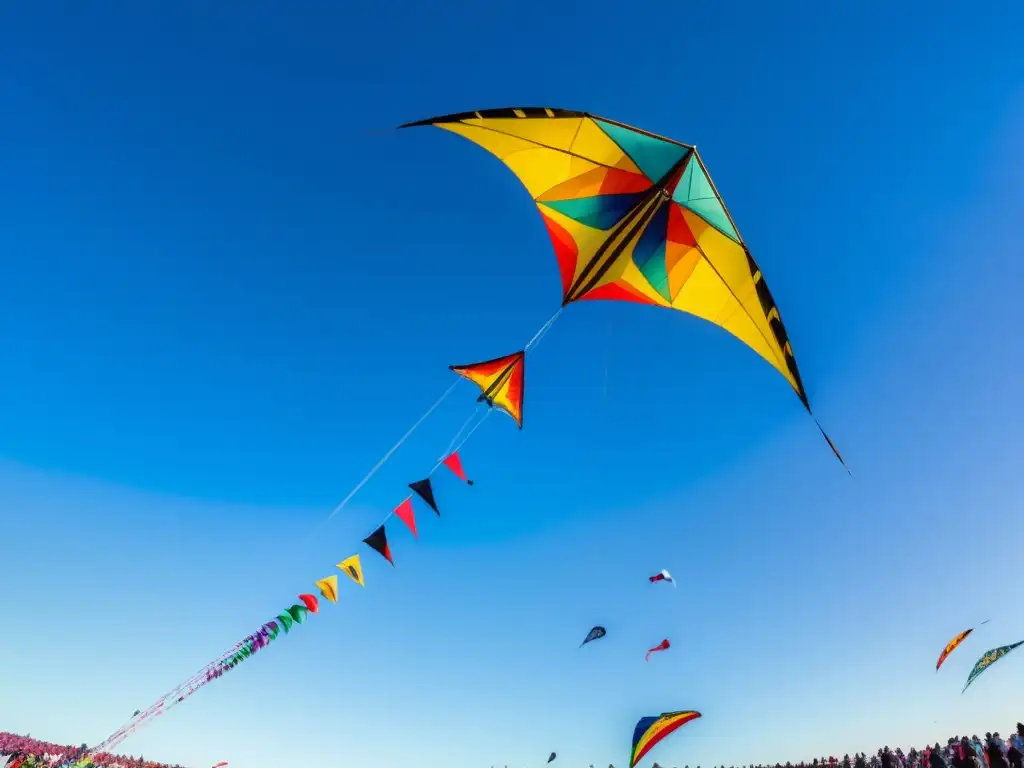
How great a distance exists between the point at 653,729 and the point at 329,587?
372 inches

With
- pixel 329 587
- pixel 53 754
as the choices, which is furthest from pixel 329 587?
pixel 53 754

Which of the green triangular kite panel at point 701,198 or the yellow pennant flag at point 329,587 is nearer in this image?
the green triangular kite panel at point 701,198

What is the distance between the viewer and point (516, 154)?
9.48 metres

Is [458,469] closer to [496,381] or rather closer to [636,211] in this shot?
[496,381]

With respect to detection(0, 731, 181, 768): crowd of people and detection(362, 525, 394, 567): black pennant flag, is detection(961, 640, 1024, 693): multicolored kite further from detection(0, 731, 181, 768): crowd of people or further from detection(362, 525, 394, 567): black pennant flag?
detection(0, 731, 181, 768): crowd of people

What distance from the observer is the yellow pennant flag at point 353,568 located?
555 inches

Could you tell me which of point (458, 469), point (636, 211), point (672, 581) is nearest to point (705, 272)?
point (636, 211)

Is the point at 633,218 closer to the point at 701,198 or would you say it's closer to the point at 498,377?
the point at 701,198

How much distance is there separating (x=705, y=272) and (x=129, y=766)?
49.0m

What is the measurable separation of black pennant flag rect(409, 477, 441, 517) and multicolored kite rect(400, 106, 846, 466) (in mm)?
5454

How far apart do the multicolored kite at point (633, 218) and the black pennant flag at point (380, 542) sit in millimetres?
7390

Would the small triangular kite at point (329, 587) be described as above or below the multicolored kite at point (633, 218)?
below

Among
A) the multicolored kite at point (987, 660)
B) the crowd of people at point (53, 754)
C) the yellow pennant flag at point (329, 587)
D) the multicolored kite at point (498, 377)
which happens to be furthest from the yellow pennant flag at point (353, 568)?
the crowd of people at point (53, 754)

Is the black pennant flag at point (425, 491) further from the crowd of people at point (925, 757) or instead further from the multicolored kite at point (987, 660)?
the multicolored kite at point (987, 660)
